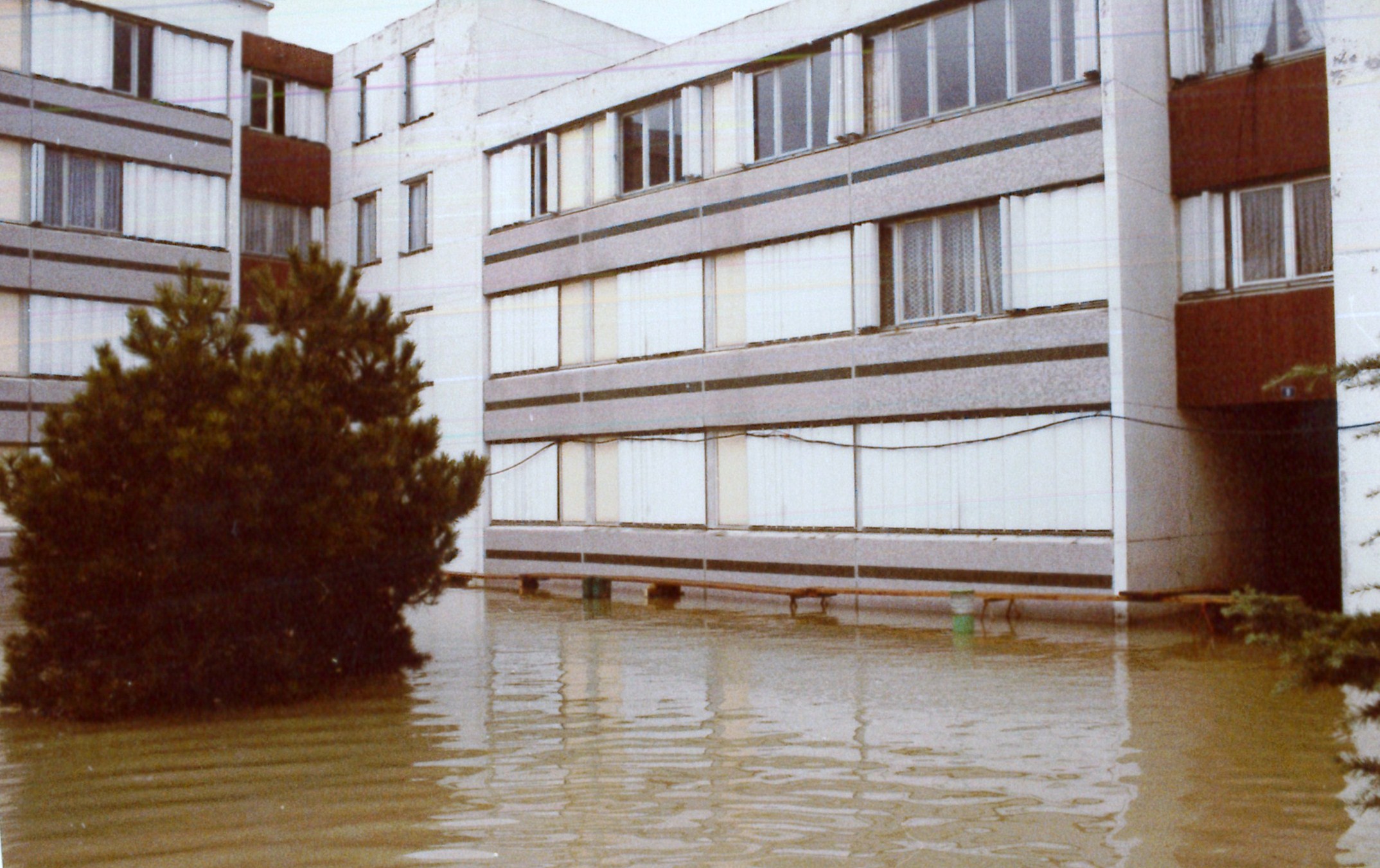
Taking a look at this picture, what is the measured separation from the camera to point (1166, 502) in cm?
1692

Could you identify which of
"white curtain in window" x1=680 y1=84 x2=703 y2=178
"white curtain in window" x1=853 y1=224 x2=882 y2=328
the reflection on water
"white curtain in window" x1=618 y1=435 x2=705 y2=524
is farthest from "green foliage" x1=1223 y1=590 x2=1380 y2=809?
"white curtain in window" x1=680 y1=84 x2=703 y2=178

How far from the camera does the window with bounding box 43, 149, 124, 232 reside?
25.2 metres

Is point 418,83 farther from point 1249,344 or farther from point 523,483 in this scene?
point 1249,344

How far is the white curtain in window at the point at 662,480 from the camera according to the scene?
22172 millimetres

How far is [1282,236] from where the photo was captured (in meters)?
16.2

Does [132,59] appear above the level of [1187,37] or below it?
above

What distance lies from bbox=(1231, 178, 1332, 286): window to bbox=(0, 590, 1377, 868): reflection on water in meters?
5.82

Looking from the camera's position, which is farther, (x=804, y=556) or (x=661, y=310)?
(x=661, y=310)

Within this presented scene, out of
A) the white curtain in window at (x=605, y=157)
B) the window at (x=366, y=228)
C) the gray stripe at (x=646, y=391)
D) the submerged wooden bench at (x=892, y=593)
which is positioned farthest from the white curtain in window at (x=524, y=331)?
the window at (x=366, y=228)

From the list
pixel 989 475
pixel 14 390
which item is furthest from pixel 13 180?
pixel 989 475

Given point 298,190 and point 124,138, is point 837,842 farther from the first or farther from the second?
point 298,190

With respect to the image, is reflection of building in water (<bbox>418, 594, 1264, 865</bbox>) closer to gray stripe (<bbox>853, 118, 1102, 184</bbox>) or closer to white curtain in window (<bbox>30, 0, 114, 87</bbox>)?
gray stripe (<bbox>853, 118, 1102, 184</bbox>)

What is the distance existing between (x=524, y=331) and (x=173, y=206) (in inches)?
319

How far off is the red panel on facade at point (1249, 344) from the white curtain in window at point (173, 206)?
2009 centimetres
